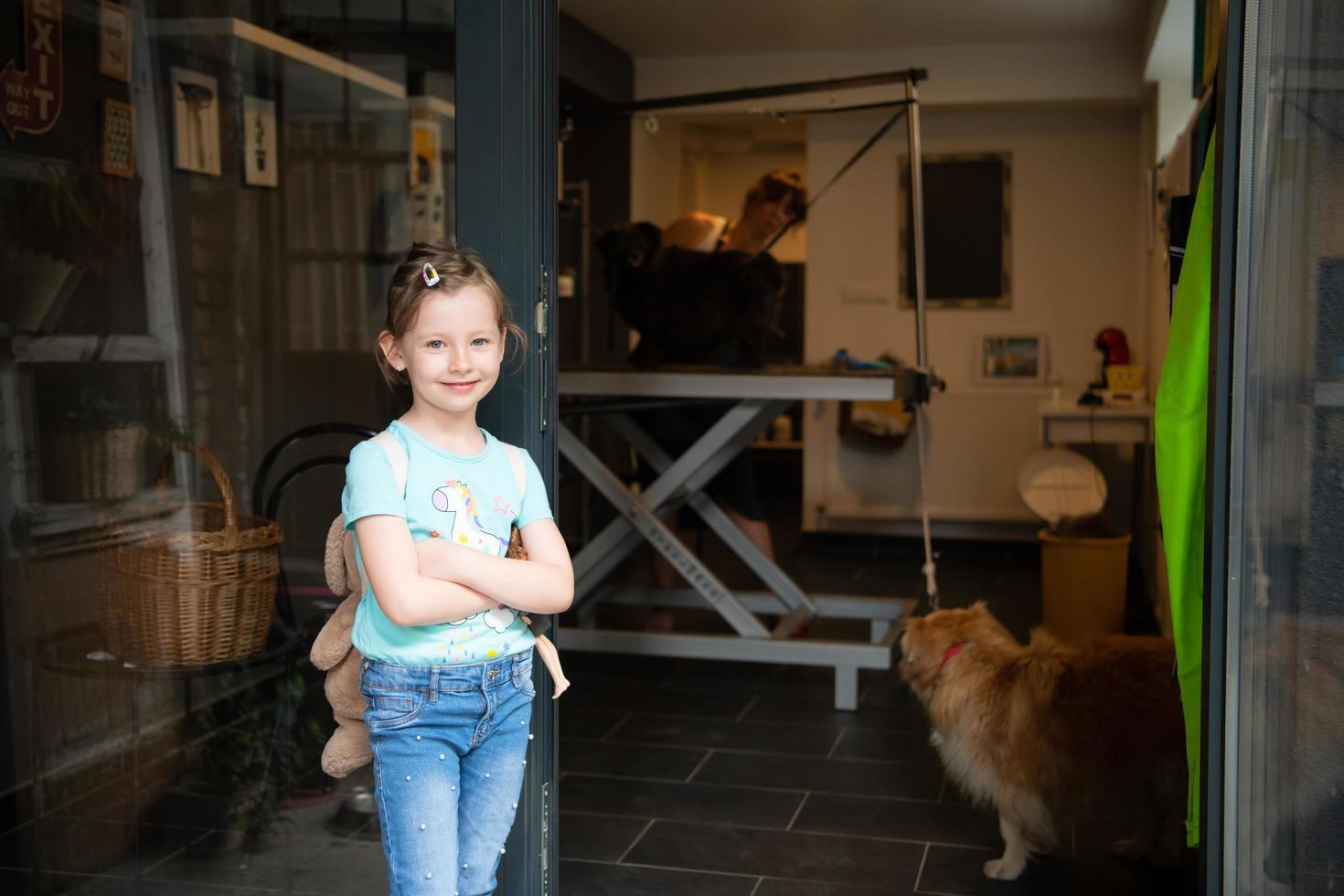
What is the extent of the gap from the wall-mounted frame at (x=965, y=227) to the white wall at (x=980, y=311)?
0.05 meters

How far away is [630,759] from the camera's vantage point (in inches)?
137

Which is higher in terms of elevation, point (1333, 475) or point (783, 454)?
point (1333, 475)

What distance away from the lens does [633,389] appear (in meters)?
3.93

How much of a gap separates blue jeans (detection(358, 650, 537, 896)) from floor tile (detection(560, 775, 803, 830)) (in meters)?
1.42

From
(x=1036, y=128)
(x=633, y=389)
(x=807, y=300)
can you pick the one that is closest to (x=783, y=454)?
(x=807, y=300)

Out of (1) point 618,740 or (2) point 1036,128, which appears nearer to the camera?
(1) point 618,740

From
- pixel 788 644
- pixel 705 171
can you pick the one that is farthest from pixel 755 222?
pixel 705 171

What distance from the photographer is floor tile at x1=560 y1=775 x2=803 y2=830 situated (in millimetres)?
3041

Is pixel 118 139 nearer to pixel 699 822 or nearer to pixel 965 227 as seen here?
pixel 699 822

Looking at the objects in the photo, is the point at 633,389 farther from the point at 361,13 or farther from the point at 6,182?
the point at 6,182

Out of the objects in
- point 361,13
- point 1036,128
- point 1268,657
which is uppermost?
point 1036,128

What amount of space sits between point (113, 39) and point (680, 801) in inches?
79.0

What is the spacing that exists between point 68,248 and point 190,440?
372 millimetres

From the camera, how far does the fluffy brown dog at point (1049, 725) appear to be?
2.53 metres
